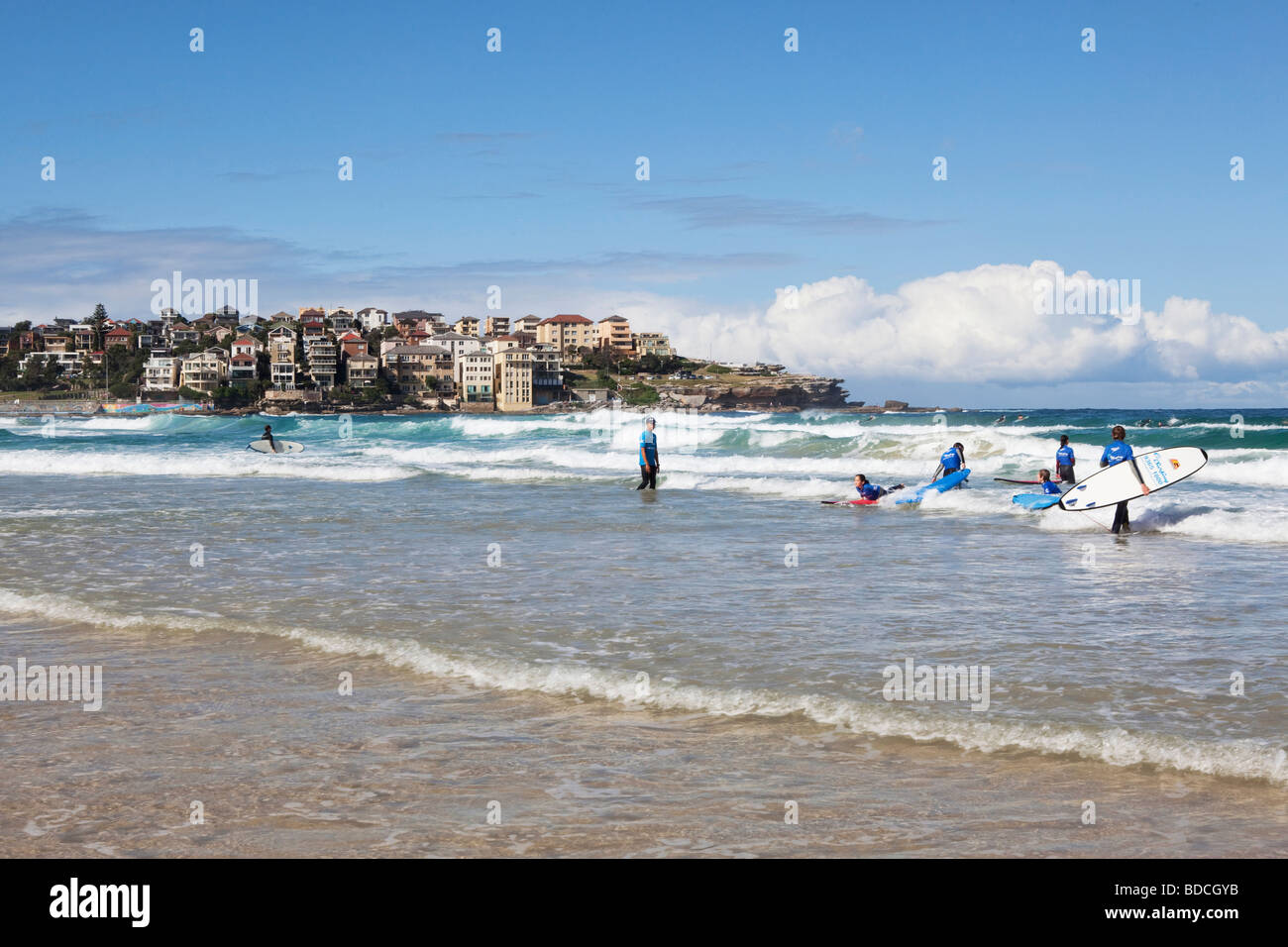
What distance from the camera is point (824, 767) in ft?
17.8

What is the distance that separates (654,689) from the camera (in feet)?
22.7

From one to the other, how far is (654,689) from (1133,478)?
40.3 feet

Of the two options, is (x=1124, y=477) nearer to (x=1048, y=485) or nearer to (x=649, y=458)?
(x=1048, y=485)

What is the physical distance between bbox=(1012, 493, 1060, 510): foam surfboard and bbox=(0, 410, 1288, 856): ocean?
2.87ft

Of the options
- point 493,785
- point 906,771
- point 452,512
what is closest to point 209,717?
point 493,785

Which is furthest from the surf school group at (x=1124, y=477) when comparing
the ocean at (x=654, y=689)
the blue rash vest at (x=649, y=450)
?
the blue rash vest at (x=649, y=450)

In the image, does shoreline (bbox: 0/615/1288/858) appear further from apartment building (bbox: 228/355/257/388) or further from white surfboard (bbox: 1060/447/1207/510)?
apartment building (bbox: 228/355/257/388)

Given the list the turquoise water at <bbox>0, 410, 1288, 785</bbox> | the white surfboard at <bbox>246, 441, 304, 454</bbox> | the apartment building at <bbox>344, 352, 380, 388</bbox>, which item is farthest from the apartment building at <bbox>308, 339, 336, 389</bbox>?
the turquoise water at <bbox>0, 410, 1288, 785</bbox>

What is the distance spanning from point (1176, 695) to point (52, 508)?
20.0 metres

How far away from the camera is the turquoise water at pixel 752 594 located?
655 centimetres

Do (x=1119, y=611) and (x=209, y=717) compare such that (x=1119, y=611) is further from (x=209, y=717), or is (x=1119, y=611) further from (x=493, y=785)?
(x=209, y=717)

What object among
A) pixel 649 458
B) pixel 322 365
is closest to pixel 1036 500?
pixel 649 458

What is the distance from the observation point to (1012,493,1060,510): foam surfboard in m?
17.5

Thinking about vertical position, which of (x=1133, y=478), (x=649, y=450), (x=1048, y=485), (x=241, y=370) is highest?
(x=241, y=370)
